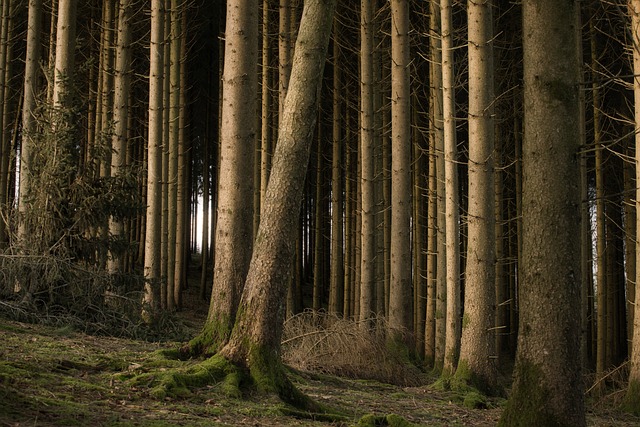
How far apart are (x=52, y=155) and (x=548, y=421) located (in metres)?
8.28

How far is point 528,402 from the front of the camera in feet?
18.3

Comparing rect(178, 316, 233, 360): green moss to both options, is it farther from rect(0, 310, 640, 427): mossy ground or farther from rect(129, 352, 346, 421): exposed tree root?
rect(129, 352, 346, 421): exposed tree root

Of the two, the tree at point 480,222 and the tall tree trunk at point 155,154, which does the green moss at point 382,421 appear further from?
the tall tree trunk at point 155,154

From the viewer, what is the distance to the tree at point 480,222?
382 inches

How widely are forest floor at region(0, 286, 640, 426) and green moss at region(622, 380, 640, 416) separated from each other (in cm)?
28

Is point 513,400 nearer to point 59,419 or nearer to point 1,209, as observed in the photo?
point 59,419

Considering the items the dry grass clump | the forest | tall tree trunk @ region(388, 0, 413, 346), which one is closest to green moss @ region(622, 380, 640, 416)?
the forest

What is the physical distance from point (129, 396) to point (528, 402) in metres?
3.16

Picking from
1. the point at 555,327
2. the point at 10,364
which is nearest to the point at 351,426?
the point at 555,327

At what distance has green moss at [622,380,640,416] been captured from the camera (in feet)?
33.5

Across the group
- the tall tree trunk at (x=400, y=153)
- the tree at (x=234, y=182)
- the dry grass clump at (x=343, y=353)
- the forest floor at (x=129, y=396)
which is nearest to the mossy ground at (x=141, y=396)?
the forest floor at (x=129, y=396)

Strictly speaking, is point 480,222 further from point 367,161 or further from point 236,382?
point 367,161

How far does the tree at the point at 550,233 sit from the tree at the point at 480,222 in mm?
3840

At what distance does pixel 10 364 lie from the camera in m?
6.24
